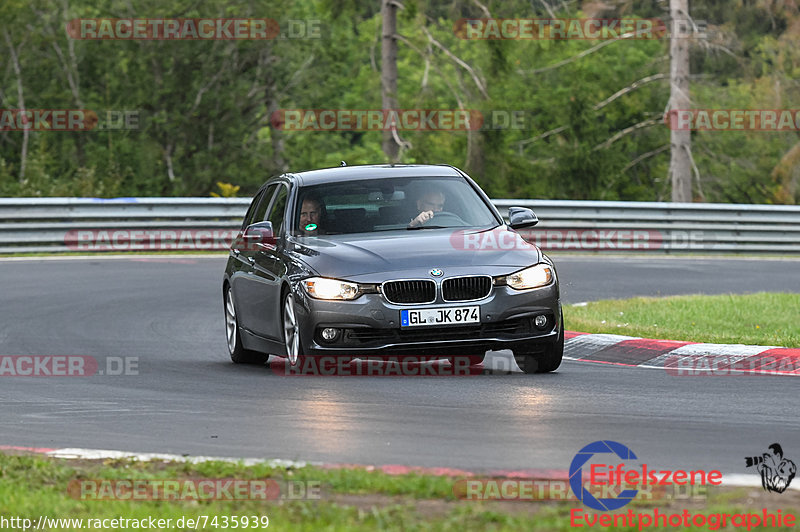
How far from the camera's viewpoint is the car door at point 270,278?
11453 millimetres

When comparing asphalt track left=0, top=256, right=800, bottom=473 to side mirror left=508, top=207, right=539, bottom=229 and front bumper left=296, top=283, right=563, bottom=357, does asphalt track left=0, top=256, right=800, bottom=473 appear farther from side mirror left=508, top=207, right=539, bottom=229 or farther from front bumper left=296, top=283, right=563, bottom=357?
side mirror left=508, top=207, right=539, bottom=229

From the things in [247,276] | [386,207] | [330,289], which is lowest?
[247,276]

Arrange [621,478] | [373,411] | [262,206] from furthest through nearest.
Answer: [262,206] → [373,411] → [621,478]

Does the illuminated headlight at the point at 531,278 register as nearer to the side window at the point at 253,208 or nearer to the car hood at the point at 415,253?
the car hood at the point at 415,253

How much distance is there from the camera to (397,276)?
10.5m

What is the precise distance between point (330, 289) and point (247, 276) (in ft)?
6.40

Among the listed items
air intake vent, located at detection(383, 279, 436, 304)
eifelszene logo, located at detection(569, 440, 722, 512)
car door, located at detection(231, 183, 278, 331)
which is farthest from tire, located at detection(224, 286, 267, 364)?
eifelszene logo, located at detection(569, 440, 722, 512)

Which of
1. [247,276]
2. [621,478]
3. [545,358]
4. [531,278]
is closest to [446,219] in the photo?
[531,278]

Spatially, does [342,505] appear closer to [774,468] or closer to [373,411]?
[774,468]

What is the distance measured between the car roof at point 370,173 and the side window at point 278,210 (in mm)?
179

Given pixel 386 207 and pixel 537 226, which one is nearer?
pixel 386 207

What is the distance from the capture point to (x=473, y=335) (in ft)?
34.6

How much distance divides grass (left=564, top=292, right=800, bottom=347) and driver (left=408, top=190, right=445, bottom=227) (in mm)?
2401

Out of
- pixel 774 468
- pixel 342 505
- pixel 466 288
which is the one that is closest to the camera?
pixel 342 505
